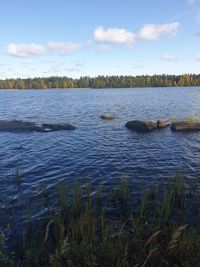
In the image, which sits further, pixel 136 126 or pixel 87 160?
pixel 136 126

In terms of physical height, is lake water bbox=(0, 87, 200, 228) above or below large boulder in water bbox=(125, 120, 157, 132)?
below

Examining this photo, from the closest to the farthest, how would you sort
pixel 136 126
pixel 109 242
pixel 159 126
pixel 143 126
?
pixel 109 242
pixel 143 126
pixel 136 126
pixel 159 126

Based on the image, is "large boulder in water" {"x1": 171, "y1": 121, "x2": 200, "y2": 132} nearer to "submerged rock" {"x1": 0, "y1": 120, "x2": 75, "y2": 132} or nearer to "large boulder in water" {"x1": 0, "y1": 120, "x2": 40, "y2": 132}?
"submerged rock" {"x1": 0, "y1": 120, "x2": 75, "y2": 132}

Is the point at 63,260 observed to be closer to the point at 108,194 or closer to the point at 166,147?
the point at 108,194

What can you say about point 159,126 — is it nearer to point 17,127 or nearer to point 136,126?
point 136,126

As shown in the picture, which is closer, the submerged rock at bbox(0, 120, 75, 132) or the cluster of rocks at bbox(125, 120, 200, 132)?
the cluster of rocks at bbox(125, 120, 200, 132)

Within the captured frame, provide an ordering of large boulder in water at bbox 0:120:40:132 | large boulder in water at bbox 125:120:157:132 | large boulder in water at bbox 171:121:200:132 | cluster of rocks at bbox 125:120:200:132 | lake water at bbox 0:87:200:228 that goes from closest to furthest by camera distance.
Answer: lake water at bbox 0:87:200:228, large boulder in water at bbox 171:121:200:132, cluster of rocks at bbox 125:120:200:132, large boulder in water at bbox 125:120:157:132, large boulder in water at bbox 0:120:40:132

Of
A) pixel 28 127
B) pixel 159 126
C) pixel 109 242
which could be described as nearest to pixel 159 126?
pixel 159 126

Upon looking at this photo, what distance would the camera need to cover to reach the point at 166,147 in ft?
106

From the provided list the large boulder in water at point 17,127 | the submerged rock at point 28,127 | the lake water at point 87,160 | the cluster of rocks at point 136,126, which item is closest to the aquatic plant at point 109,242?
the lake water at point 87,160

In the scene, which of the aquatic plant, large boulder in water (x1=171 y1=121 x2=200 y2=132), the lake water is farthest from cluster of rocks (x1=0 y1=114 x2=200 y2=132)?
the aquatic plant

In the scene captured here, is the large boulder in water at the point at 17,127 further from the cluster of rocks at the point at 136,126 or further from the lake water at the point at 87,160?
the lake water at the point at 87,160

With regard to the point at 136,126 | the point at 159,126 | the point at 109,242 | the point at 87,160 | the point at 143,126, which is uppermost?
the point at 109,242

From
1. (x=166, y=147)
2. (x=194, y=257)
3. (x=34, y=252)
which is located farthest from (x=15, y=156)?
(x=194, y=257)
